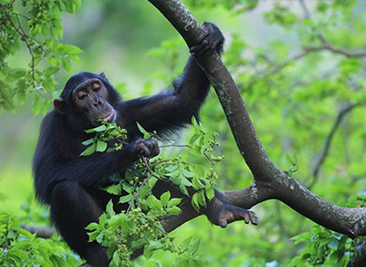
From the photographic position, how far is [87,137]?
6.13 meters

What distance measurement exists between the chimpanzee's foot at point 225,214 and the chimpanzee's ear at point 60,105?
6.09 ft

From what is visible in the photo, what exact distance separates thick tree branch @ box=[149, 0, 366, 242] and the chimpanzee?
19 cm

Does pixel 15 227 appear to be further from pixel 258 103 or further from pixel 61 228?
pixel 258 103

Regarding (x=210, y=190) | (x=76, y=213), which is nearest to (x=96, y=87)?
(x=76, y=213)

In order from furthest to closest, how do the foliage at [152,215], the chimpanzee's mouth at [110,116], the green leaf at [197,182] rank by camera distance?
the chimpanzee's mouth at [110,116], the green leaf at [197,182], the foliage at [152,215]

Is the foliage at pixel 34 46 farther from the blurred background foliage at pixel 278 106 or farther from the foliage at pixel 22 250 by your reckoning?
the foliage at pixel 22 250

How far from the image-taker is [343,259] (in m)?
5.05

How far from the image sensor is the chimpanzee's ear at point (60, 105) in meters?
6.10

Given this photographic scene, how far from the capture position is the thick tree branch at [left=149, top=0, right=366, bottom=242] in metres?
4.61

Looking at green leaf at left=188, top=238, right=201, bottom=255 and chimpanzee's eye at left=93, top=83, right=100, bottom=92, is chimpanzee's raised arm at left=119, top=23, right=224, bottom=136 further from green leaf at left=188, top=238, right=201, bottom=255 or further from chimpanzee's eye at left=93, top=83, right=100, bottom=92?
green leaf at left=188, top=238, right=201, bottom=255

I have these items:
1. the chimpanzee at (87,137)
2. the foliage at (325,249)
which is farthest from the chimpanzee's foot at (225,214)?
the foliage at (325,249)

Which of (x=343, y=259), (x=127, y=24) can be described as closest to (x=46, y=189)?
(x=343, y=259)

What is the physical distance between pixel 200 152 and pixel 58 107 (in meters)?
2.48

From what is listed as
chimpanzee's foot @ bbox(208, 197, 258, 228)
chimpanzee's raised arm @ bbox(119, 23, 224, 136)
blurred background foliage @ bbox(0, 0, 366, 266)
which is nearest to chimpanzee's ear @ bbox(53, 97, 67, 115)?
blurred background foliage @ bbox(0, 0, 366, 266)
